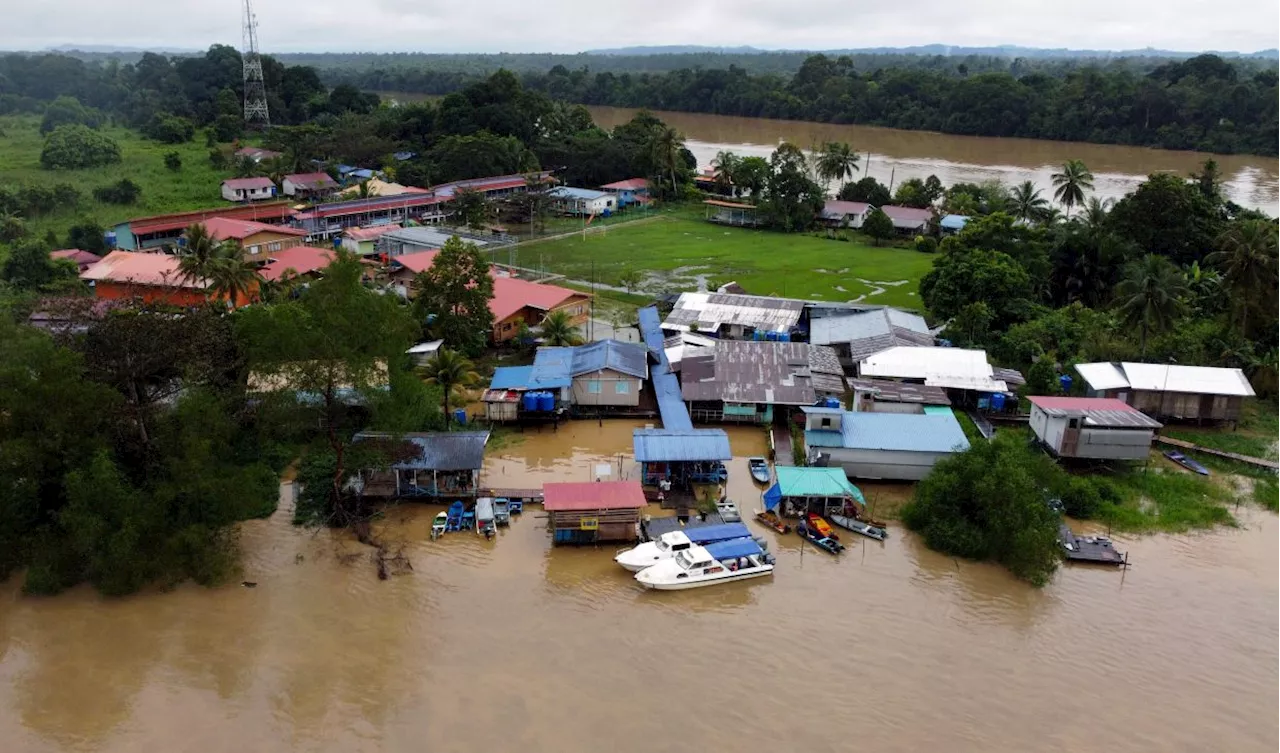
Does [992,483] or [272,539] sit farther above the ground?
[992,483]

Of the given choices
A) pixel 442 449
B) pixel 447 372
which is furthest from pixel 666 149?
pixel 442 449

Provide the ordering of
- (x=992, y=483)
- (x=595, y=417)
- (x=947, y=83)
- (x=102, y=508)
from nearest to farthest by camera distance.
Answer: (x=102, y=508) → (x=992, y=483) → (x=595, y=417) → (x=947, y=83)

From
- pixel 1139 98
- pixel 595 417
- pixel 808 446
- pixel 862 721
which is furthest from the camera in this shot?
pixel 1139 98

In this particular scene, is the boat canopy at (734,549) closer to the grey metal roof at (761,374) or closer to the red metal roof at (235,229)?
the grey metal roof at (761,374)

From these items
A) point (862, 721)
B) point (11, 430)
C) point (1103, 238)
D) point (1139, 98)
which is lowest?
point (862, 721)

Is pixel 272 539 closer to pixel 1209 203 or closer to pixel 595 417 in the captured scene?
pixel 595 417

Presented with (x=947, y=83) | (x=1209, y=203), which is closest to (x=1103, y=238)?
(x=1209, y=203)

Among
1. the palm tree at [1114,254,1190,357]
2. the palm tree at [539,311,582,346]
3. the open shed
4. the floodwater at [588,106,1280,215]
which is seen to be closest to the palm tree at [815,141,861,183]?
the floodwater at [588,106,1280,215]

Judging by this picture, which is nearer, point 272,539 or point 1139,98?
point 272,539
